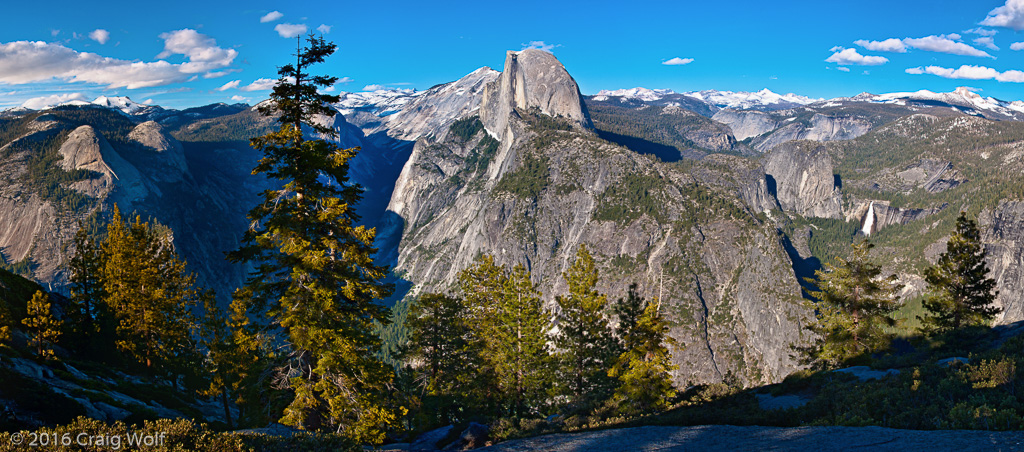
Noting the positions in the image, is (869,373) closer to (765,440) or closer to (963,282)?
(765,440)

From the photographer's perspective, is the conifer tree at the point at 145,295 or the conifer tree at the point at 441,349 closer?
the conifer tree at the point at 441,349

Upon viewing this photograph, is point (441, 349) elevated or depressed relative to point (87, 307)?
depressed

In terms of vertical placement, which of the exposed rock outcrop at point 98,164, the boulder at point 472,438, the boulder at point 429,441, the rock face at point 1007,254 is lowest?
the rock face at point 1007,254

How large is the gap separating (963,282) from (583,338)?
3239 cm

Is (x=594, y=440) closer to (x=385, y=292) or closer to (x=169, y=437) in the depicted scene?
(x=385, y=292)

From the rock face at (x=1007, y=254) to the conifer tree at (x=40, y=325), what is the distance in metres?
239

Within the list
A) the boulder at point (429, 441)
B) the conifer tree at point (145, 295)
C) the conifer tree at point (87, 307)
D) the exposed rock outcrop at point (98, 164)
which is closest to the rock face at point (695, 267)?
the conifer tree at point (145, 295)

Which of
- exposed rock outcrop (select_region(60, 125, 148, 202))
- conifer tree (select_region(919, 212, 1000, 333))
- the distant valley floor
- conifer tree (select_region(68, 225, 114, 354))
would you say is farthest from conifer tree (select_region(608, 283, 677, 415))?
exposed rock outcrop (select_region(60, 125, 148, 202))

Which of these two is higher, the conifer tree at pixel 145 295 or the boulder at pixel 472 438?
the conifer tree at pixel 145 295

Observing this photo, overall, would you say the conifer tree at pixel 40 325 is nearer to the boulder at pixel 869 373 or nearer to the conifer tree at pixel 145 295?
the conifer tree at pixel 145 295

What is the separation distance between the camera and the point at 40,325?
2695 centimetres

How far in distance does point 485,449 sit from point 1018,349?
21512 mm

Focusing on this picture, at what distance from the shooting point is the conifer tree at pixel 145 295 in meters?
31.5

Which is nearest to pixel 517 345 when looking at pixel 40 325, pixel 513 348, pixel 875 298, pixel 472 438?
pixel 513 348
